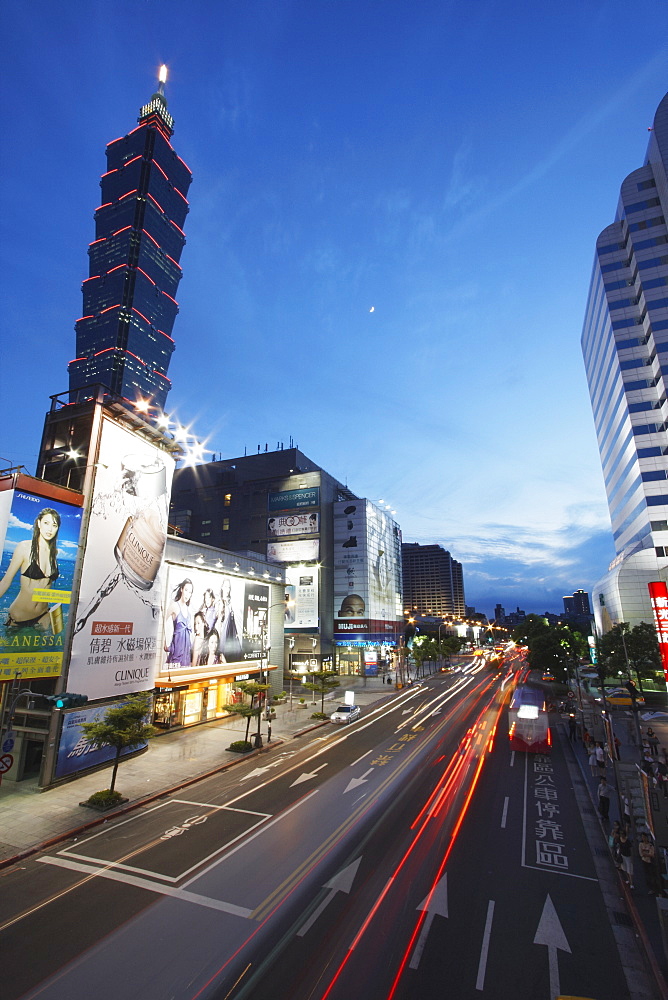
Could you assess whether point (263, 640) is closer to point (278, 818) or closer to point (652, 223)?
point (278, 818)

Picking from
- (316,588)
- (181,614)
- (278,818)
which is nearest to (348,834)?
(278,818)

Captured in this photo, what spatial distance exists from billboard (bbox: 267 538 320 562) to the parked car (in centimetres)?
4194

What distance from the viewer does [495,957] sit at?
10.3 meters

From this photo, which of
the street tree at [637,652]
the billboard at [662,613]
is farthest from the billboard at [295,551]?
the billboard at [662,613]

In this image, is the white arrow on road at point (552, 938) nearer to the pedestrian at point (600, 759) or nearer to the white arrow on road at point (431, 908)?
the white arrow on road at point (431, 908)

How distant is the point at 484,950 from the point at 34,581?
22700 mm

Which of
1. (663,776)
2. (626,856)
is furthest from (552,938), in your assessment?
(663,776)

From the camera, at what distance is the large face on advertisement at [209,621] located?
3550cm

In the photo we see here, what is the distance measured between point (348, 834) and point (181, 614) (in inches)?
945

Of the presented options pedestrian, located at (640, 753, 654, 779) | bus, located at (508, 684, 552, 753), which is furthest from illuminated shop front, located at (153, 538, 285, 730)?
pedestrian, located at (640, 753, 654, 779)

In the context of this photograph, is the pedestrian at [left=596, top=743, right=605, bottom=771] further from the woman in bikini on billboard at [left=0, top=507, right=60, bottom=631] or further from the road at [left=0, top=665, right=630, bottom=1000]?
the woman in bikini on billboard at [left=0, top=507, right=60, bottom=631]

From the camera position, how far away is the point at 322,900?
12.3 meters

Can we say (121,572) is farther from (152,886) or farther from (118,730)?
(152,886)

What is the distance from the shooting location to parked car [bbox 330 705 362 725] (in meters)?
40.2
